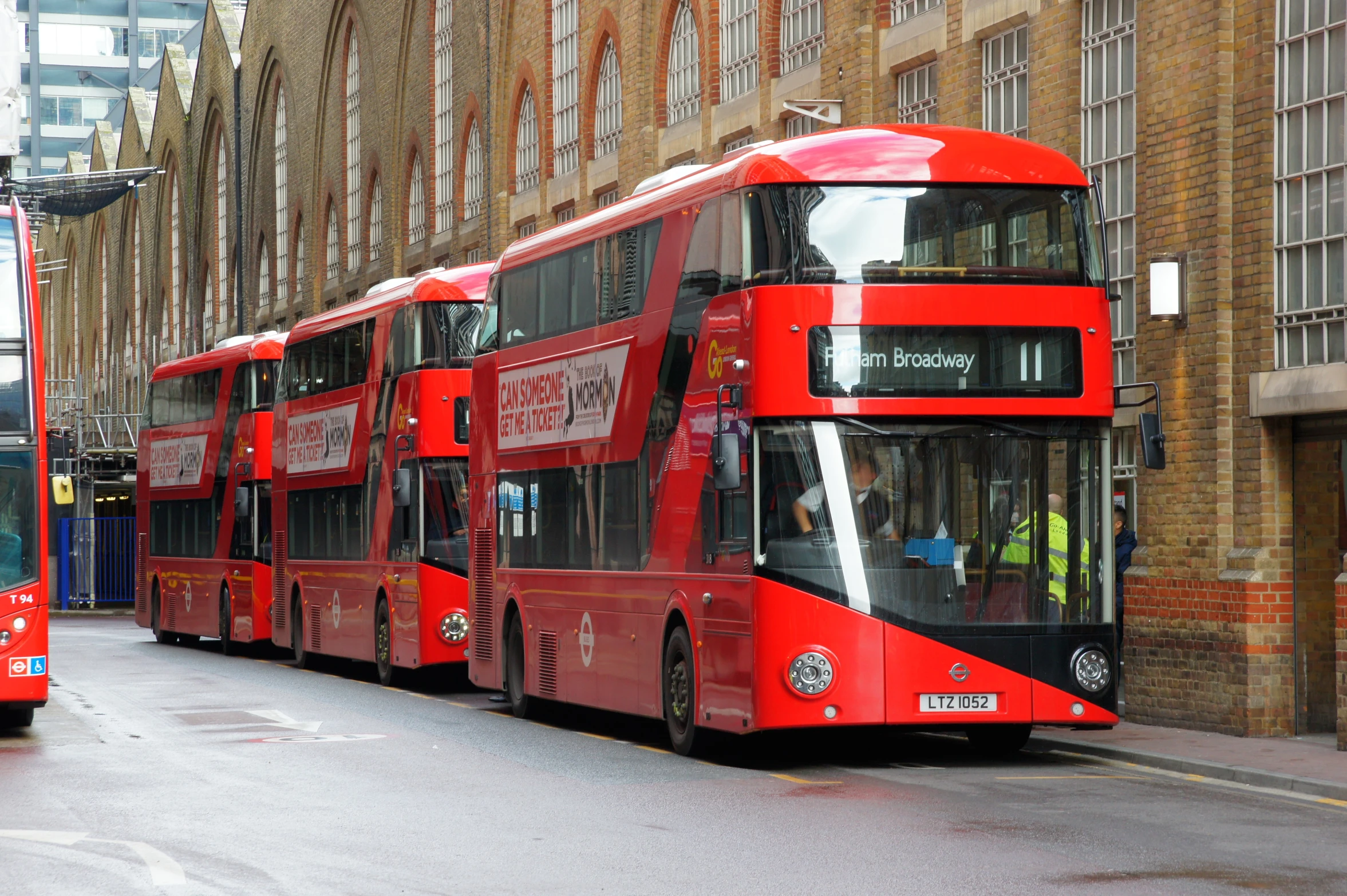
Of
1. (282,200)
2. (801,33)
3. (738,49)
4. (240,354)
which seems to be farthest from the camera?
(282,200)

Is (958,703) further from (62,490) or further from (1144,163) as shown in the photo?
(62,490)

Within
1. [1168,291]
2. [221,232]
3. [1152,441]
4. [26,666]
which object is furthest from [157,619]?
[221,232]

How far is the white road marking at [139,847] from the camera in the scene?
9.03 metres

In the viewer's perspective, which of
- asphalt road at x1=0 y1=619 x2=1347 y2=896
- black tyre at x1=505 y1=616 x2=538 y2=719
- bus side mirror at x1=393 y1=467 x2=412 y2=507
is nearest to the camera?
asphalt road at x1=0 y1=619 x2=1347 y2=896

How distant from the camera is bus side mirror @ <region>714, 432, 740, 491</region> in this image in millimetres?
12820

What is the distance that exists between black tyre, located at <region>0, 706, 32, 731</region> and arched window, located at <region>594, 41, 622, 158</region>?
1612 cm

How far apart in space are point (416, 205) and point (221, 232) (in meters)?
20.2

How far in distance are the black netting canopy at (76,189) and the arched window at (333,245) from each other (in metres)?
4.28

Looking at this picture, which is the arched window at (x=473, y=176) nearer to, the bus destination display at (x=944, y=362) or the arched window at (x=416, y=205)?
the arched window at (x=416, y=205)

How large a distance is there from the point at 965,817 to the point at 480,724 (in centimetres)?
770

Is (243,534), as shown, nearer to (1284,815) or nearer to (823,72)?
(823,72)

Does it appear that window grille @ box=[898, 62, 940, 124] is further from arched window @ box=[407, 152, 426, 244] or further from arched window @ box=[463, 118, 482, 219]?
arched window @ box=[407, 152, 426, 244]

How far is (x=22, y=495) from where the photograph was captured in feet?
52.5

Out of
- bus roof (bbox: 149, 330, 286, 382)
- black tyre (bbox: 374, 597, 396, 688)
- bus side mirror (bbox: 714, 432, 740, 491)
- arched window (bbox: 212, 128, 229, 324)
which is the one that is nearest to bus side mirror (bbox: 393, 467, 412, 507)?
black tyre (bbox: 374, 597, 396, 688)
